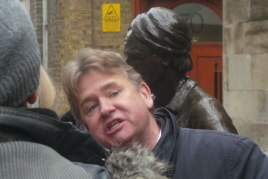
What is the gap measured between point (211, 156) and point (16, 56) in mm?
1055

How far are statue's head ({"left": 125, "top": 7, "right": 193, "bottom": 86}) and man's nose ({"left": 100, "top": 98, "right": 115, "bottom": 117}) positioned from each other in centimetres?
100

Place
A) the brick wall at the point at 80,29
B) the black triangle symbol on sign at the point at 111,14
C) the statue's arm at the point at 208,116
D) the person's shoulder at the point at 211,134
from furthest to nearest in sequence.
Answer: the brick wall at the point at 80,29 < the black triangle symbol on sign at the point at 111,14 < the statue's arm at the point at 208,116 < the person's shoulder at the point at 211,134

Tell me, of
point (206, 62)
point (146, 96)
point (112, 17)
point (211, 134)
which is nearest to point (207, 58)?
point (206, 62)

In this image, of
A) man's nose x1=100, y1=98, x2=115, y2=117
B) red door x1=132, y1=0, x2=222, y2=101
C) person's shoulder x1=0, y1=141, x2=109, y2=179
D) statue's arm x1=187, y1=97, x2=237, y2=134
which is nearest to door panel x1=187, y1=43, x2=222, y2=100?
red door x1=132, y1=0, x2=222, y2=101

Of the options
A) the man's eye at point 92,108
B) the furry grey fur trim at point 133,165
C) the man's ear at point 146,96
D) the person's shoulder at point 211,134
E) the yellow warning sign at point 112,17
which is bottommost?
the person's shoulder at point 211,134

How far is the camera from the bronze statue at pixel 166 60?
3.06 meters

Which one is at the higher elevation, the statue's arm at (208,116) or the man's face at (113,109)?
the man's face at (113,109)

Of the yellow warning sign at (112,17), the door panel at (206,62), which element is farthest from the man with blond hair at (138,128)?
the yellow warning sign at (112,17)

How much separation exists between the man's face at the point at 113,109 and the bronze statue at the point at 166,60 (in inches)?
31.2

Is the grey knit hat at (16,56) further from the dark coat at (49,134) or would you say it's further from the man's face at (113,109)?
the man's face at (113,109)

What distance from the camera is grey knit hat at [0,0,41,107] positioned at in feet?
4.12

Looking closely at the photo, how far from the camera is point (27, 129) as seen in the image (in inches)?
48.0

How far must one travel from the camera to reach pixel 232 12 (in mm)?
6168

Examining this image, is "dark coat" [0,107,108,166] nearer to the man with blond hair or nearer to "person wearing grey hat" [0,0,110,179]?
"person wearing grey hat" [0,0,110,179]
